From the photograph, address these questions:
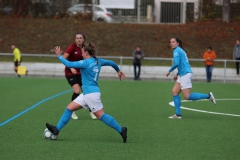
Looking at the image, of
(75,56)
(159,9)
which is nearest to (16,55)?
(159,9)

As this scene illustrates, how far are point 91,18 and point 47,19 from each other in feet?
10.5

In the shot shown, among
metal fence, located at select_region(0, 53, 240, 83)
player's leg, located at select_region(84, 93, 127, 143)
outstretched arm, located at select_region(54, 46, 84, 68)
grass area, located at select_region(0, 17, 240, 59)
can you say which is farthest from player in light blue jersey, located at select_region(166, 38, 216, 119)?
grass area, located at select_region(0, 17, 240, 59)

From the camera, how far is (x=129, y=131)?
1084 centimetres

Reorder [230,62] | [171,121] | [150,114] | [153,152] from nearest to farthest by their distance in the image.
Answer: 1. [153,152]
2. [171,121]
3. [150,114]
4. [230,62]

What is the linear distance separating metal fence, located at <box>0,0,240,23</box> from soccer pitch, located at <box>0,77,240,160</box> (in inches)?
977

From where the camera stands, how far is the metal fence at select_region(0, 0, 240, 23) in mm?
41688

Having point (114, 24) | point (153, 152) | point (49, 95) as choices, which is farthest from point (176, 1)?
point (153, 152)

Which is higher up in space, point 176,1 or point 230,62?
point 176,1

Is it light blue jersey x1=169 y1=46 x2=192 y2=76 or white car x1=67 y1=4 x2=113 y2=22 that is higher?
white car x1=67 y1=4 x2=113 y2=22

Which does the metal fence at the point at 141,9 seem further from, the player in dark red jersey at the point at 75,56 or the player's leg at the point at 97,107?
the player's leg at the point at 97,107

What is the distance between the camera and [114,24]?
134 ft

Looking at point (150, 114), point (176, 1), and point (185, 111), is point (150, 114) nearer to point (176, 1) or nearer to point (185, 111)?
point (185, 111)

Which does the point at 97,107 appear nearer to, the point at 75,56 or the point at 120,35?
the point at 75,56

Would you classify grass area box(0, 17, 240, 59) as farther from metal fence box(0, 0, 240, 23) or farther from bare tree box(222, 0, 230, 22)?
metal fence box(0, 0, 240, 23)
